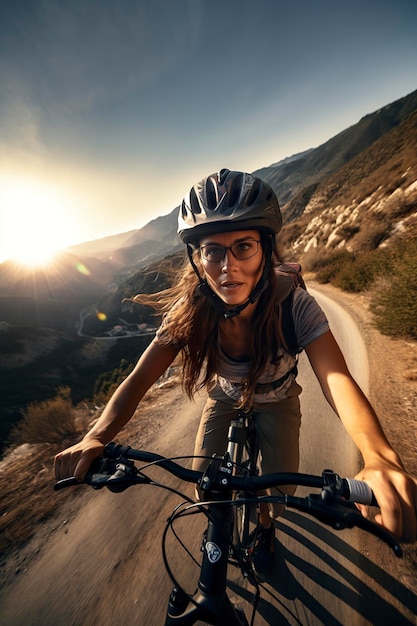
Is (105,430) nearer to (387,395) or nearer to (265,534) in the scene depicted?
(265,534)

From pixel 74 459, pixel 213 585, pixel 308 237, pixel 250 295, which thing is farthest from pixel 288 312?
pixel 308 237

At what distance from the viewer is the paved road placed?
226 cm

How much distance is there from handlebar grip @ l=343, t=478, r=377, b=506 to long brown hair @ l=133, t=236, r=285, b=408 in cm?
120

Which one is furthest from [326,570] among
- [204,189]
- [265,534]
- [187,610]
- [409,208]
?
[409,208]

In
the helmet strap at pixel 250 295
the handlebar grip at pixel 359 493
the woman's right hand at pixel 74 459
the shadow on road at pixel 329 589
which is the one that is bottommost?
the shadow on road at pixel 329 589

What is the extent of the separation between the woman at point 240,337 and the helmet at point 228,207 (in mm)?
10

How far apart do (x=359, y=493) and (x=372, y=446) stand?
0.47 m

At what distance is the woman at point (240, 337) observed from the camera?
2029 millimetres

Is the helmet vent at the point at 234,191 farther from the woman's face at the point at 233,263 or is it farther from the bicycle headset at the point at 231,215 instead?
the woman's face at the point at 233,263

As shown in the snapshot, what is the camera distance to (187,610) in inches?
46.1

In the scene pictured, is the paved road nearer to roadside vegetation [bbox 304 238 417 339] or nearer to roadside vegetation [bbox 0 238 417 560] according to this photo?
roadside vegetation [bbox 0 238 417 560]

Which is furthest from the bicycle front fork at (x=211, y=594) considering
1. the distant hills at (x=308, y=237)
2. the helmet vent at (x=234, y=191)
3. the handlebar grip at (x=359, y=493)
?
the distant hills at (x=308, y=237)

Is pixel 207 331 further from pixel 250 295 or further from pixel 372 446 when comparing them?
pixel 372 446

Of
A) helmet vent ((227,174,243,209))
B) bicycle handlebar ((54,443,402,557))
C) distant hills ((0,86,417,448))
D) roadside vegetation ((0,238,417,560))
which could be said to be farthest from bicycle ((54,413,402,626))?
roadside vegetation ((0,238,417,560))
